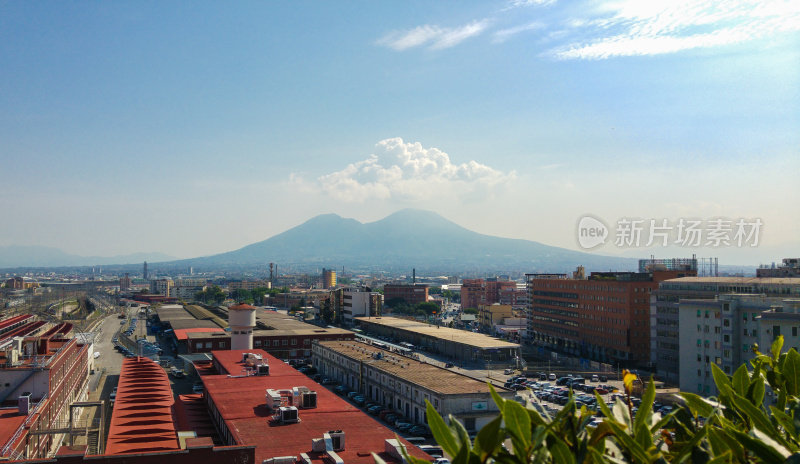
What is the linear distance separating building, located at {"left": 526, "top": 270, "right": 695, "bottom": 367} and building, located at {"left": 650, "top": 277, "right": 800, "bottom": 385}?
6.28ft

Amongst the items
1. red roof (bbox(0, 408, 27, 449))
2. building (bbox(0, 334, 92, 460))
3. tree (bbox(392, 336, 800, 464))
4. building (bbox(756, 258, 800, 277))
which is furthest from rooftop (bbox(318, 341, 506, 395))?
building (bbox(756, 258, 800, 277))

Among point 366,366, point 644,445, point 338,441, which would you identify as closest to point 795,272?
point 366,366

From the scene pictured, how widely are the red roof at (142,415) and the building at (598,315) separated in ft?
107

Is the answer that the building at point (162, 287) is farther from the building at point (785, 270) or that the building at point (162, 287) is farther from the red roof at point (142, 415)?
the building at point (785, 270)

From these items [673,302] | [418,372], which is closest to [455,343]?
[673,302]


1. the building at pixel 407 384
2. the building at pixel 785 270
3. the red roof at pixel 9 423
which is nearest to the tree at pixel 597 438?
the building at pixel 407 384

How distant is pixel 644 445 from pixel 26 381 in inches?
970

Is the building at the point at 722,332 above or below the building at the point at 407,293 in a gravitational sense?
above

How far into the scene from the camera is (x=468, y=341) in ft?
151

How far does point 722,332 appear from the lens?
31.5 m

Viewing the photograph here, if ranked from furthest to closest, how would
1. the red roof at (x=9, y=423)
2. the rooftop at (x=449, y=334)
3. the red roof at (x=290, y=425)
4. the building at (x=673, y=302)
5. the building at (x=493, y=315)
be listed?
the building at (x=493, y=315), the rooftop at (x=449, y=334), the building at (x=673, y=302), the red roof at (x=9, y=423), the red roof at (x=290, y=425)

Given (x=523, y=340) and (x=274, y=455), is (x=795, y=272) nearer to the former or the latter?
(x=523, y=340)

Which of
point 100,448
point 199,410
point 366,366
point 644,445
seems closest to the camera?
point 644,445

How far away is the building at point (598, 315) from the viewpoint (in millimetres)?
44469
